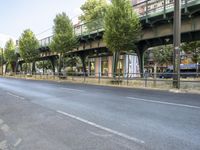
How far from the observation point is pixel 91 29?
28656mm

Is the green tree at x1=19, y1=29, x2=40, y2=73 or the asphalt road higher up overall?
the green tree at x1=19, y1=29, x2=40, y2=73

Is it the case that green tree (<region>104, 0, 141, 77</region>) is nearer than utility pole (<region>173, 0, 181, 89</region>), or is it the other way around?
utility pole (<region>173, 0, 181, 89</region>)

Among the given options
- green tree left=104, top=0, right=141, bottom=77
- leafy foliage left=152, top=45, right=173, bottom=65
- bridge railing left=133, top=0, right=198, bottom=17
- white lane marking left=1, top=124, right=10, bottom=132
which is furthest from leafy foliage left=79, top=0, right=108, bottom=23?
white lane marking left=1, top=124, right=10, bottom=132

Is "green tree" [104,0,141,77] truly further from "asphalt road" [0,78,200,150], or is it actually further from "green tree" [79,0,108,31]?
"green tree" [79,0,108,31]

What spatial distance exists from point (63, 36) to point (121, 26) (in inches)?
495

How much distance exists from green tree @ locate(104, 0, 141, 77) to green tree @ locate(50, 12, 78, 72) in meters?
10.6

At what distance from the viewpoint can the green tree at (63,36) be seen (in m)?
32.0

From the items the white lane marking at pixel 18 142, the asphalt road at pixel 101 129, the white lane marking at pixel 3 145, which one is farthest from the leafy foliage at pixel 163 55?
the white lane marking at pixel 3 145

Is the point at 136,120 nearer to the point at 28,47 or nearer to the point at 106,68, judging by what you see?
the point at 106,68

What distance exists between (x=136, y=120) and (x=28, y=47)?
4273 centimetres

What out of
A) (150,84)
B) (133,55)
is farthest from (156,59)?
(150,84)

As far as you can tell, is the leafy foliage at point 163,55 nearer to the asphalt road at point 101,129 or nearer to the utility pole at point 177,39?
the utility pole at point 177,39

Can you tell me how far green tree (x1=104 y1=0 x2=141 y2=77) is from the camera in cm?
2147

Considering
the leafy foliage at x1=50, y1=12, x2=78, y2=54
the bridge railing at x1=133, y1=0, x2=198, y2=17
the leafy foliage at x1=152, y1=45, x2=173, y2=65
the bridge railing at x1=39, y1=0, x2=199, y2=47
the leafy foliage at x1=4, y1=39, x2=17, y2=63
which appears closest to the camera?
the bridge railing at x1=133, y1=0, x2=198, y2=17
